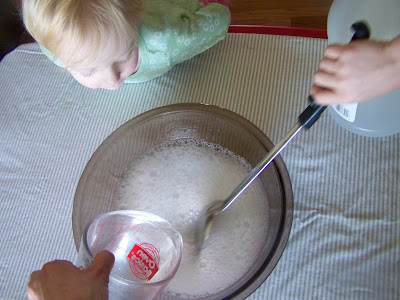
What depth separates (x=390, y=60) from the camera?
17.6 inches

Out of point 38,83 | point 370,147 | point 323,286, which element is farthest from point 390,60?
point 38,83

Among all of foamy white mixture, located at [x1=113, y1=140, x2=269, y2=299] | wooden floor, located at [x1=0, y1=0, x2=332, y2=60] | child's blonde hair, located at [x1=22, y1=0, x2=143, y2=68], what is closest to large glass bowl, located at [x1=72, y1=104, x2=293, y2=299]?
foamy white mixture, located at [x1=113, y1=140, x2=269, y2=299]

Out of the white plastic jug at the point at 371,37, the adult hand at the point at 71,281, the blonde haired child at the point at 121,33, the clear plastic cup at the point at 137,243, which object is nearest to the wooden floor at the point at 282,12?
the blonde haired child at the point at 121,33

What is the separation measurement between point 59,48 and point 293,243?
39 cm

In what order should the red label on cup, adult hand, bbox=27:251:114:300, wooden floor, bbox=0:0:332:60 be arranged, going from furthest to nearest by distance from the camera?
wooden floor, bbox=0:0:332:60 < the red label on cup < adult hand, bbox=27:251:114:300

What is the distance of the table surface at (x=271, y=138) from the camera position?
53cm

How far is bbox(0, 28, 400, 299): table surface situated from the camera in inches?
20.7

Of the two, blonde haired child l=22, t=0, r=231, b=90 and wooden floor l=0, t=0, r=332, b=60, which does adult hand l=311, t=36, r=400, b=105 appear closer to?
blonde haired child l=22, t=0, r=231, b=90

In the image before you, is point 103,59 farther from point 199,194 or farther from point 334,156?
point 334,156

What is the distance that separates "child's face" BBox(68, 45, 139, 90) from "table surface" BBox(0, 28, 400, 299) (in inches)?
2.6

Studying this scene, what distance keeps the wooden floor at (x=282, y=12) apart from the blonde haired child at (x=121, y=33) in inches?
14.2

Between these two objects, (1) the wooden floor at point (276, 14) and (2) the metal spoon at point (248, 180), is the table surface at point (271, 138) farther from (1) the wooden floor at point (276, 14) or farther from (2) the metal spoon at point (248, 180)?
(1) the wooden floor at point (276, 14)

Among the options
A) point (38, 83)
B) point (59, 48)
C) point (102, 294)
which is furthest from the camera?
point (38, 83)

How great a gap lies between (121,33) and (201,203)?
0.24 metres
